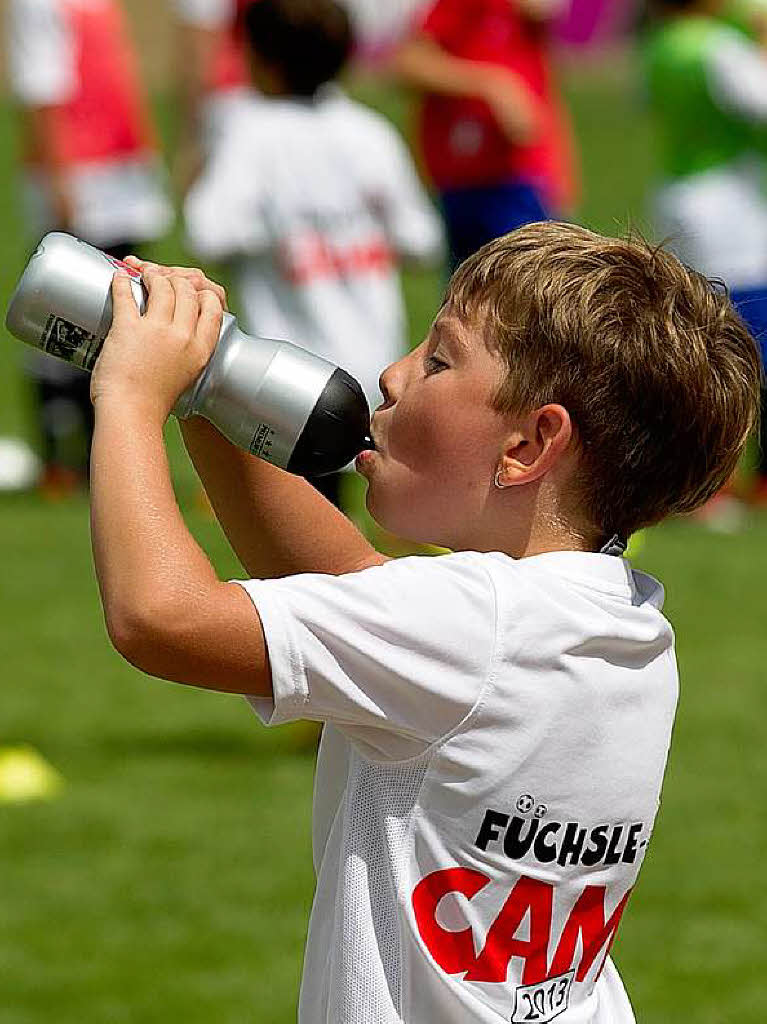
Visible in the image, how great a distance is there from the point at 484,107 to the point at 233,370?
244 inches

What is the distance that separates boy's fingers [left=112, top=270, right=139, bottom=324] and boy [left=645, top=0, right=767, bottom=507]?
6.16 m

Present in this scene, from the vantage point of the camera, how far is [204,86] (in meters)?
9.16

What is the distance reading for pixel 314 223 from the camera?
18.8ft

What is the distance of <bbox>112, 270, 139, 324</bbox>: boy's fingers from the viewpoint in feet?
6.70

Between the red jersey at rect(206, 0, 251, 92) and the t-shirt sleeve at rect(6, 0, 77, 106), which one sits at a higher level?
the t-shirt sleeve at rect(6, 0, 77, 106)

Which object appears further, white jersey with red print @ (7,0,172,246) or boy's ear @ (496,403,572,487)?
white jersey with red print @ (7,0,172,246)

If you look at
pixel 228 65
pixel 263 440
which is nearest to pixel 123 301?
pixel 263 440

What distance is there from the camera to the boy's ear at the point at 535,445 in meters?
2.08

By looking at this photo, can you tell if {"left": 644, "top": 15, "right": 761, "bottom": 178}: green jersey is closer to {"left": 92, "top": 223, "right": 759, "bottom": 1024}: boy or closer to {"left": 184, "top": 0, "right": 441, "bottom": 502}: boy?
{"left": 184, "top": 0, "right": 441, "bottom": 502}: boy

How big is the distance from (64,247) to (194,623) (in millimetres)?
449

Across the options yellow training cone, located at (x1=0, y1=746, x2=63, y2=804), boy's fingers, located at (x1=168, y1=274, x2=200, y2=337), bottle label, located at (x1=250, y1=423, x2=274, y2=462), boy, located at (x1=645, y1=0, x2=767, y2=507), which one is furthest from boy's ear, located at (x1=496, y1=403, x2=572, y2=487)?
boy, located at (x1=645, y1=0, x2=767, y2=507)

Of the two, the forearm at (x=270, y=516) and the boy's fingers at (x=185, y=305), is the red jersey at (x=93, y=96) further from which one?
the boy's fingers at (x=185, y=305)

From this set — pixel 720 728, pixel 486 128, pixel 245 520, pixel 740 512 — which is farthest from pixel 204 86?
pixel 245 520

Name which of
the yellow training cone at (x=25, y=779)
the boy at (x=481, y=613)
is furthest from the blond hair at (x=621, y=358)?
the yellow training cone at (x=25, y=779)
